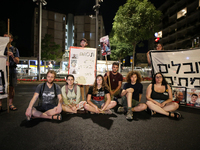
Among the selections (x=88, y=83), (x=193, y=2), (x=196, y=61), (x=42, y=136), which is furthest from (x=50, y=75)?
(x=193, y=2)

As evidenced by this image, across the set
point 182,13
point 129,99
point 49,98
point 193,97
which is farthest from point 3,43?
point 182,13

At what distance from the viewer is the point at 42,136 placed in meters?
2.57

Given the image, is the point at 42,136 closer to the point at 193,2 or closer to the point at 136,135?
the point at 136,135

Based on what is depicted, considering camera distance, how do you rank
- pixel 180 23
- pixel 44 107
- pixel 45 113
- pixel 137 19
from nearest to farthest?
pixel 45 113, pixel 44 107, pixel 137 19, pixel 180 23

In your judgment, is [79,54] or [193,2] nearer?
[79,54]

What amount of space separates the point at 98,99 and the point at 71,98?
2.63 ft

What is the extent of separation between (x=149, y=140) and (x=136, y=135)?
→ 0.89ft

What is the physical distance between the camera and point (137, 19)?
563 inches

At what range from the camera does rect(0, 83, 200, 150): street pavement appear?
2262 mm

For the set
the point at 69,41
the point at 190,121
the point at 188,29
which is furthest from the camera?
the point at 69,41

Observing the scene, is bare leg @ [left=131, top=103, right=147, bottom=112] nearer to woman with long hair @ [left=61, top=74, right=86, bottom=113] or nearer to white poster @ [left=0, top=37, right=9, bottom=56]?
woman with long hair @ [left=61, top=74, right=86, bottom=113]

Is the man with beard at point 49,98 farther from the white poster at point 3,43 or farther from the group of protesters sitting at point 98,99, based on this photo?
the white poster at point 3,43

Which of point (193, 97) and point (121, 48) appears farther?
point (121, 48)

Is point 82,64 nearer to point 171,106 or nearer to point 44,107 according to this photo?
point 44,107
